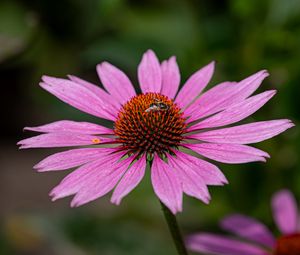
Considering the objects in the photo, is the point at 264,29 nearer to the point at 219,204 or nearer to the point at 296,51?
the point at 296,51

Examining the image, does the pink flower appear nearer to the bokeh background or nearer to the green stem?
the green stem

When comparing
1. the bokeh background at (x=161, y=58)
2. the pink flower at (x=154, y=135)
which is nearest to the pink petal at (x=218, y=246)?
the pink flower at (x=154, y=135)

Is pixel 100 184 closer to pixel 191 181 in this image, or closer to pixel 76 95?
pixel 191 181

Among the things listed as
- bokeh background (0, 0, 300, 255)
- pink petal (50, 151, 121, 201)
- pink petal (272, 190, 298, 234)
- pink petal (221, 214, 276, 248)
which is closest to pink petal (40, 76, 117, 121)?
pink petal (50, 151, 121, 201)

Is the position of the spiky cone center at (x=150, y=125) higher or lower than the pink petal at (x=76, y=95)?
lower

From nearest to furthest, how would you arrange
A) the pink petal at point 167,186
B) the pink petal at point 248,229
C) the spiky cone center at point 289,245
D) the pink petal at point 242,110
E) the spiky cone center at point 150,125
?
1. the pink petal at point 167,186
2. the pink petal at point 242,110
3. the spiky cone center at point 150,125
4. the spiky cone center at point 289,245
5. the pink petal at point 248,229

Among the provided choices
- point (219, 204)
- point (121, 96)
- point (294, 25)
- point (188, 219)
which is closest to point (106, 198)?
point (188, 219)

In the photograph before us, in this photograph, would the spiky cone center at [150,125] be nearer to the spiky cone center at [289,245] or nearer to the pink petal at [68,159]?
the pink petal at [68,159]
